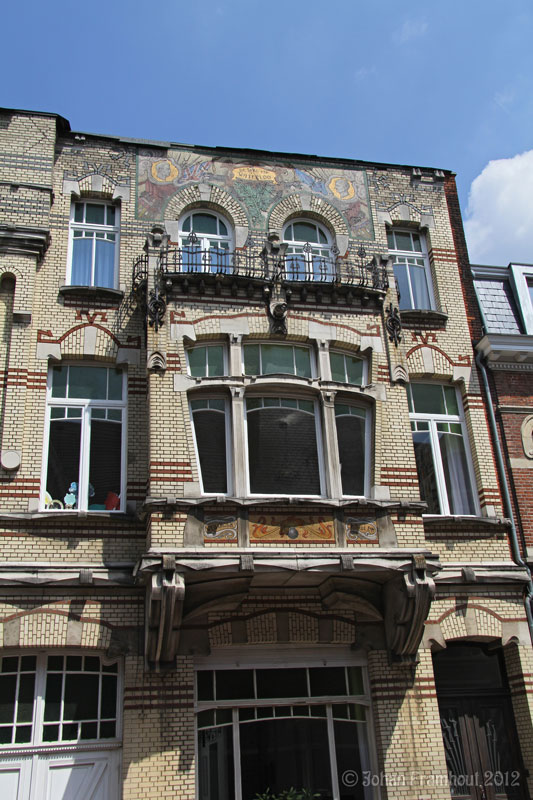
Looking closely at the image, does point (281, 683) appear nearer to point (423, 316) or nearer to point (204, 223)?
point (423, 316)

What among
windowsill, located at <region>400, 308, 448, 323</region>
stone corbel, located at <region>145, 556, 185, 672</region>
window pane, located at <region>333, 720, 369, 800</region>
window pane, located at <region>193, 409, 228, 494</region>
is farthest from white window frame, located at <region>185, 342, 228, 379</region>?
window pane, located at <region>333, 720, 369, 800</region>

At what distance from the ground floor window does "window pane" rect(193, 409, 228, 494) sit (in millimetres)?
2747

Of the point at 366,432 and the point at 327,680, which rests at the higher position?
the point at 366,432

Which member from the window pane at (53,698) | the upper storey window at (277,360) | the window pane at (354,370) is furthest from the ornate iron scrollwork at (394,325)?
the window pane at (53,698)

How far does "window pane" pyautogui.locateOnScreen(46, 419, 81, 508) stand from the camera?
462 inches

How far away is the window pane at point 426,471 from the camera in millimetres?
13195

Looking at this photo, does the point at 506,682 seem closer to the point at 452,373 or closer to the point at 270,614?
the point at 270,614

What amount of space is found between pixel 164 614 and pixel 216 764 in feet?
7.79

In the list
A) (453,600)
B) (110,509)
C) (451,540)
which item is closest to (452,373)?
(451,540)

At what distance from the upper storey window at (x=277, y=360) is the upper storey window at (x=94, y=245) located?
288cm

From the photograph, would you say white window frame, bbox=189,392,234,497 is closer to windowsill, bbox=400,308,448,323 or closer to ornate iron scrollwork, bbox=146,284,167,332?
ornate iron scrollwork, bbox=146,284,167,332

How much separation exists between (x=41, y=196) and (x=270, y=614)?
8.24m

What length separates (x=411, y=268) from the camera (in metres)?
15.3

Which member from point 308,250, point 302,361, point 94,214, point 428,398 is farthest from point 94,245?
point 428,398
